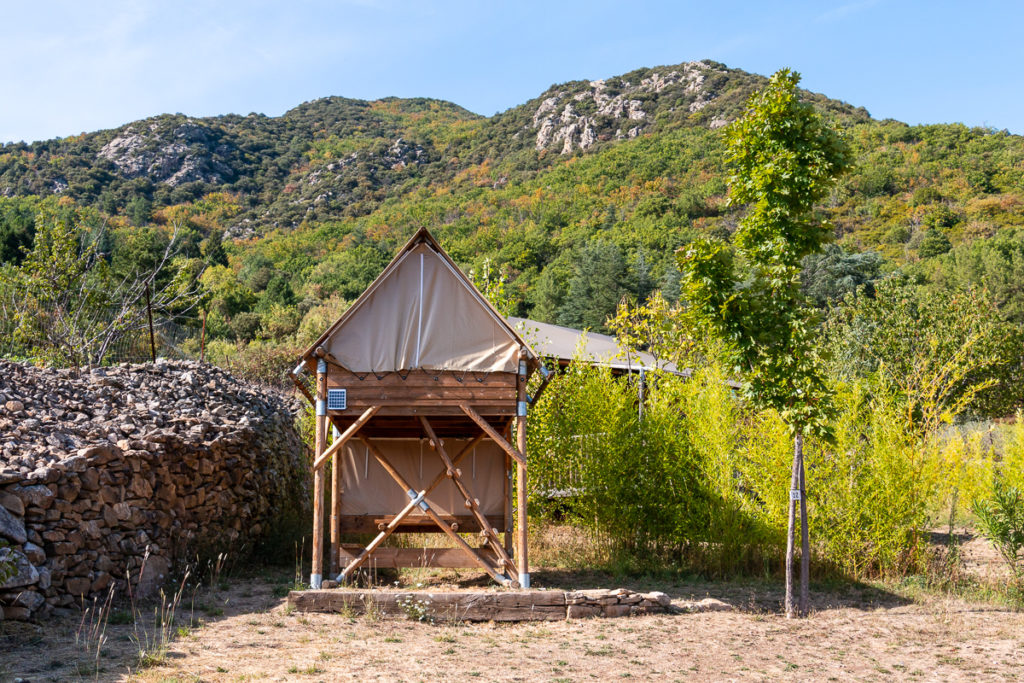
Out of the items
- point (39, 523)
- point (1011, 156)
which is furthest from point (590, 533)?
point (1011, 156)

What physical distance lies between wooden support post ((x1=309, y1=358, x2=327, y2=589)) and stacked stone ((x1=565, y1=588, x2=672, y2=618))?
9.55 ft

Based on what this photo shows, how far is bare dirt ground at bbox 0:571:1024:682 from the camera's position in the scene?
6344 millimetres

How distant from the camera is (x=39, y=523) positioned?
25.1ft

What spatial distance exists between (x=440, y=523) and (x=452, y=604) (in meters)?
1.62

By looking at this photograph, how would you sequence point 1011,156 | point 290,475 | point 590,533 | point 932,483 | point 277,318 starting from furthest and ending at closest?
1. point 1011,156
2. point 277,318
3. point 290,475
4. point 590,533
5. point 932,483

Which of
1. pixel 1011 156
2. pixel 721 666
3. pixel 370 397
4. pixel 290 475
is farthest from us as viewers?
pixel 1011 156

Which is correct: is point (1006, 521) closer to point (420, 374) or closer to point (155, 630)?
point (420, 374)

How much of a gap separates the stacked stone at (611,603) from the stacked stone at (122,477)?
4.69 metres

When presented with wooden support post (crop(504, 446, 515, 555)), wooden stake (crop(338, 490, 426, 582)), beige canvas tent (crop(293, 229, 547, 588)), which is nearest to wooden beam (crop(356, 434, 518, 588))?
beige canvas tent (crop(293, 229, 547, 588))

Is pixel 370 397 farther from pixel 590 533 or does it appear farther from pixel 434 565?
pixel 590 533

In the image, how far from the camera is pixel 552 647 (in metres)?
7.48

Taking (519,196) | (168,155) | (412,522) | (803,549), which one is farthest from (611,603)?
(168,155)

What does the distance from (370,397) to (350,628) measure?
105 inches

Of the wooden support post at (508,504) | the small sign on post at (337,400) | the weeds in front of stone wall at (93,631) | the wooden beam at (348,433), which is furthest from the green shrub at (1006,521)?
the weeds in front of stone wall at (93,631)
